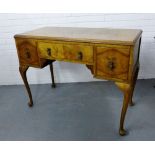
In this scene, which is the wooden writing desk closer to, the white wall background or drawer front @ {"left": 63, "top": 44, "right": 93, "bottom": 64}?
drawer front @ {"left": 63, "top": 44, "right": 93, "bottom": 64}

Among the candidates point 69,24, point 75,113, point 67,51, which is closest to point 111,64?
point 67,51

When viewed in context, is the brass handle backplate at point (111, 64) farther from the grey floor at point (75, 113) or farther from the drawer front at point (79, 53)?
the grey floor at point (75, 113)

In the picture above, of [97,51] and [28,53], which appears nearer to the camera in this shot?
[97,51]

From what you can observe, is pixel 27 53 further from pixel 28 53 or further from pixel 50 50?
pixel 50 50

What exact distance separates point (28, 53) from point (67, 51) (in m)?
0.40

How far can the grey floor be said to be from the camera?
161 centimetres

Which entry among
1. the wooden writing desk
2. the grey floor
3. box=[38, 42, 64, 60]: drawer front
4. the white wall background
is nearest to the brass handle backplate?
the wooden writing desk

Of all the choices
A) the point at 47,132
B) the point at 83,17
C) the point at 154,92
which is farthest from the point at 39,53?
the point at 154,92

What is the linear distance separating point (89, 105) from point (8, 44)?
1.22 m

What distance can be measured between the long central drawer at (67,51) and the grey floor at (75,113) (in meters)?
0.62

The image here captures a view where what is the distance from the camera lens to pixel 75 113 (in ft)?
6.17

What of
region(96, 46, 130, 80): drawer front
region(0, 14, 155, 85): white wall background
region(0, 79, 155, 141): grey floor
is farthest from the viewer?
region(0, 14, 155, 85): white wall background

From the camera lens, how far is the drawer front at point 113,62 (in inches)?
50.6

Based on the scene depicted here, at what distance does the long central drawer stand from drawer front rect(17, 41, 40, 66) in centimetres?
6
